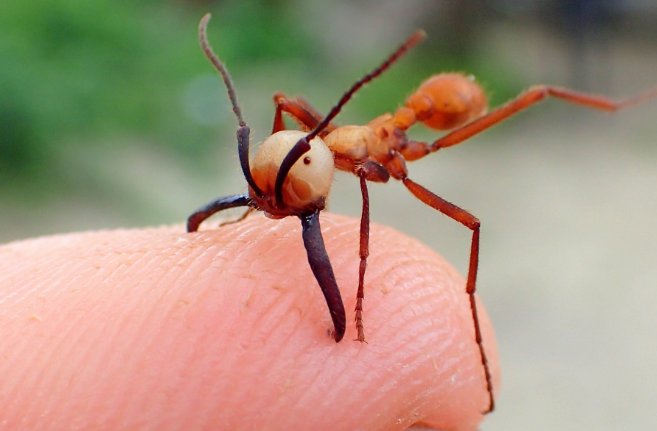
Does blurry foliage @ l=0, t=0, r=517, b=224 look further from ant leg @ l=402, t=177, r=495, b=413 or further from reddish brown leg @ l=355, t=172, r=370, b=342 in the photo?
reddish brown leg @ l=355, t=172, r=370, b=342

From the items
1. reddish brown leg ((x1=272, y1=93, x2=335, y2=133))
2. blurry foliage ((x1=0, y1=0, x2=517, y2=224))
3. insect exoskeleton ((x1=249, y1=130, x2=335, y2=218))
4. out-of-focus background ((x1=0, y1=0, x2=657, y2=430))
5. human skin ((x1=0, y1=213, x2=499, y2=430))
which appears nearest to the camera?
human skin ((x1=0, y1=213, x2=499, y2=430))

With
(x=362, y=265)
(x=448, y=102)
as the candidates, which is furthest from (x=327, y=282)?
(x=448, y=102)

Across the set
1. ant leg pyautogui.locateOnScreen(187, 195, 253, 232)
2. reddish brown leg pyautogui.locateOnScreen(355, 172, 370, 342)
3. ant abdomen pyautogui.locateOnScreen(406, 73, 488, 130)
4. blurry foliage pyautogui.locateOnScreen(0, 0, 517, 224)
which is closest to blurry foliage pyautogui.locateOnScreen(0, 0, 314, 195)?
blurry foliage pyautogui.locateOnScreen(0, 0, 517, 224)

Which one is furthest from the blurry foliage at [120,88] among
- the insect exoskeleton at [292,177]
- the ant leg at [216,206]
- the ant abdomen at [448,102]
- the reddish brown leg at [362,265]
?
the reddish brown leg at [362,265]

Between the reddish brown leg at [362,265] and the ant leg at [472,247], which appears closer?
the reddish brown leg at [362,265]

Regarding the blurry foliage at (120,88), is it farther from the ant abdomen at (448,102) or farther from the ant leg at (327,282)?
the ant leg at (327,282)

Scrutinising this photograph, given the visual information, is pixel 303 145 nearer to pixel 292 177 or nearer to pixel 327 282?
pixel 292 177
